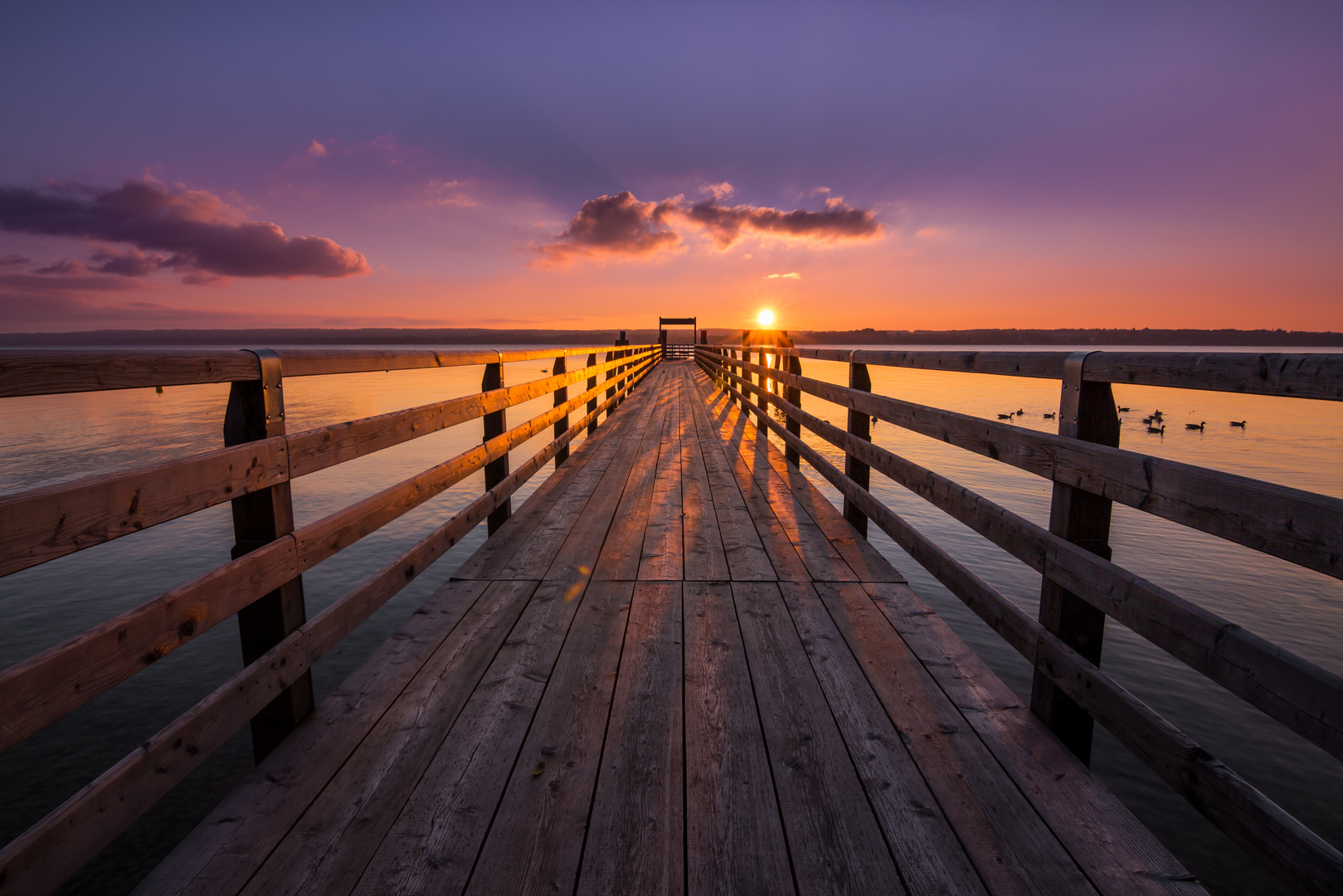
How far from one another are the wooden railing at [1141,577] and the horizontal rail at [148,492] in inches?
93.0

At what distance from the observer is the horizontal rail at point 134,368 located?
4.37ft

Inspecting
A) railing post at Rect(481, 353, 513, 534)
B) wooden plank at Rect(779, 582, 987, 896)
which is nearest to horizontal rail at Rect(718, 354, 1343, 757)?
wooden plank at Rect(779, 582, 987, 896)

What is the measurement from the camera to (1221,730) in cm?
408

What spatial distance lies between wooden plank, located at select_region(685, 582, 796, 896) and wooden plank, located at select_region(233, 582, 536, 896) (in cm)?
83

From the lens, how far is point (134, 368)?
1.60 m

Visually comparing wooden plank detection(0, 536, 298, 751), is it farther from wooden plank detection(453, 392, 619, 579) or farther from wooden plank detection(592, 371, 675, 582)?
wooden plank detection(592, 371, 675, 582)

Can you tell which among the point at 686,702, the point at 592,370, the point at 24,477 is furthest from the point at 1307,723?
the point at 24,477

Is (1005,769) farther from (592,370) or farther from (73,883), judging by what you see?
(592,370)

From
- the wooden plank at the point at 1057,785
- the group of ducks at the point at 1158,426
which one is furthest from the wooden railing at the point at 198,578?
the group of ducks at the point at 1158,426

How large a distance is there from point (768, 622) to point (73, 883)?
2896 mm

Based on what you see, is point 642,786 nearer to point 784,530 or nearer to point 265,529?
point 265,529

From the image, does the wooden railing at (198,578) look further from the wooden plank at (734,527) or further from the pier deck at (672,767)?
the wooden plank at (734,527)

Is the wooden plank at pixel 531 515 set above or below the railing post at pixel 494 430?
below

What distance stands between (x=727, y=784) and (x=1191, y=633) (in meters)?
1.27
